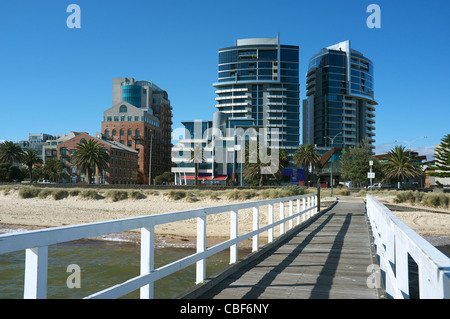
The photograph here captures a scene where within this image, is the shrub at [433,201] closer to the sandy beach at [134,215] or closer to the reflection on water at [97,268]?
the sandy beach at [134,215]

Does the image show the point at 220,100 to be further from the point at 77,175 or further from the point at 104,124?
the point at 77,175

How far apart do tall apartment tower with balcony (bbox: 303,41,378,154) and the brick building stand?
70.9m

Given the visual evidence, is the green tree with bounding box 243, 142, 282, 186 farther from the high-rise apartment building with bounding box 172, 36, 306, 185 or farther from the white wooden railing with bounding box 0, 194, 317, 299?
the white wooden railing with bounding box 0, 194, 317, 299

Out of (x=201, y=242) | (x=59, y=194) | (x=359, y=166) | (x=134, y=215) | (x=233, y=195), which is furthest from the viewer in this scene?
(x=359, y=166)

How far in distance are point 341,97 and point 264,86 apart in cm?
2867

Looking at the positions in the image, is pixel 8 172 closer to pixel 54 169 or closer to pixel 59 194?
pixel 54 169

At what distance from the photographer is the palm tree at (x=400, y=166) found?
7012cm

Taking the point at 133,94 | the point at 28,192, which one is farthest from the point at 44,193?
the point at 133,94

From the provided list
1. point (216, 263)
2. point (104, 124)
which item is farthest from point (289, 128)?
point (216, 263)

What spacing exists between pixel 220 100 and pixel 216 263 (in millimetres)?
133570

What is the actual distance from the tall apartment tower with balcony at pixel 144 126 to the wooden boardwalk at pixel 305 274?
87.6 metres

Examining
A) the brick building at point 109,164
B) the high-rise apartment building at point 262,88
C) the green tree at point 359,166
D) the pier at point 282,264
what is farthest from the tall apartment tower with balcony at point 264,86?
the pier at point 282,264

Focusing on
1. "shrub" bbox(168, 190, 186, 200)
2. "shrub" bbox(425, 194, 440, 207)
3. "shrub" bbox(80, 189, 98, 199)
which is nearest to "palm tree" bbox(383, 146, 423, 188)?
"shrub" bbox(425, 194, 440, 207)

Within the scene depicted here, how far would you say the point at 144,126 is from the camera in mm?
116000
